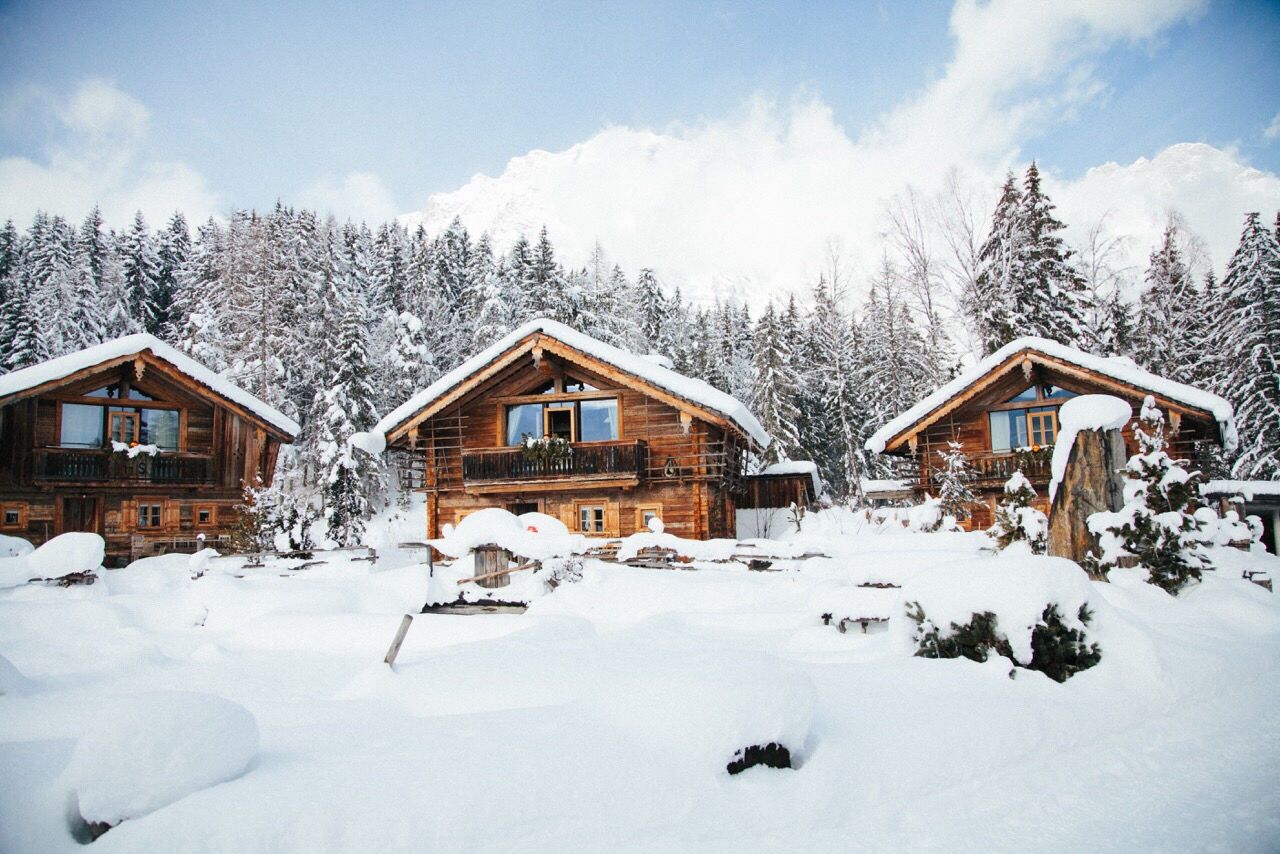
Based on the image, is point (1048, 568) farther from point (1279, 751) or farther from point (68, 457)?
point (68, 457)

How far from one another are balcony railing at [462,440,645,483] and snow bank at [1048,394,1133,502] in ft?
45.5

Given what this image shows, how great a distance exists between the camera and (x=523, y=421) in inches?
972

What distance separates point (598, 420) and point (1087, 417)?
1658 cm

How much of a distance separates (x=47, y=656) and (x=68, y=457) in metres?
18.8

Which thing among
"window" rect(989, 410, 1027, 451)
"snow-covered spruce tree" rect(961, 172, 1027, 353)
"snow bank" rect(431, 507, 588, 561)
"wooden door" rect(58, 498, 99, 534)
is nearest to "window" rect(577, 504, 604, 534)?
"snow bank" rect(431, 507, 588, 561)

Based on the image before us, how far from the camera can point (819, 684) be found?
19.6 feet

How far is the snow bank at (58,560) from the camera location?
1292 cm

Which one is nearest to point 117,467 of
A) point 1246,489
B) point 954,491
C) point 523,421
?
point 523,421

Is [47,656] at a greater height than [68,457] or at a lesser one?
lesser

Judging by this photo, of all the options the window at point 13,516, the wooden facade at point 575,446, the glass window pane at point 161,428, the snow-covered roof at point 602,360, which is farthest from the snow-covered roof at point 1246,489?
the window at point 13,516

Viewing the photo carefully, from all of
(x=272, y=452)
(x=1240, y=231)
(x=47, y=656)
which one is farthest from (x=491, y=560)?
(x=1240, y=231)

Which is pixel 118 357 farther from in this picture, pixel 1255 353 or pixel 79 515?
pixel 1255 353

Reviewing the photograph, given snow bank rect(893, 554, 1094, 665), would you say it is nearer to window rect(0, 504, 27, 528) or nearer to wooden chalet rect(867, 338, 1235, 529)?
wooden chalet rect(867, 338, 1235, 529)

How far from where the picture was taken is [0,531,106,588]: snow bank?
12.9 m
